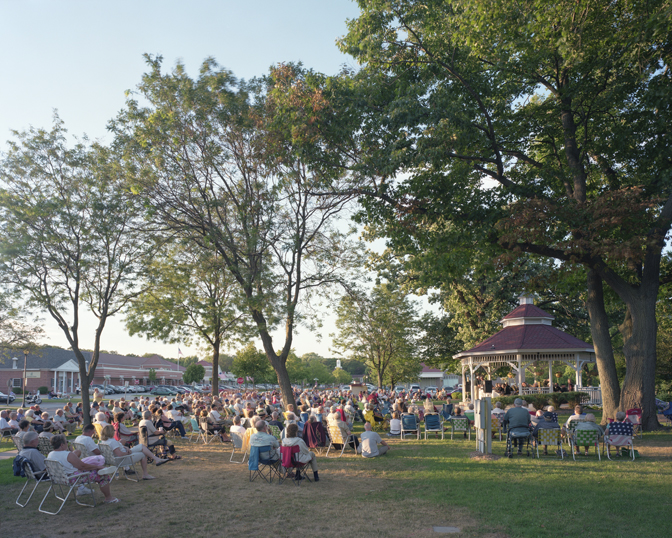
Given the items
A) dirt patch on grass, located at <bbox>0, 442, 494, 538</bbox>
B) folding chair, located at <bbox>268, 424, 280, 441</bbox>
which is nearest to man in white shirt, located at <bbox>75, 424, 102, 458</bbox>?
dirt patch on grass, located at <bbox>0, 442, 494, 538</bbox>

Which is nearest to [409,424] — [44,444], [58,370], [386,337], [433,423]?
[433,423]

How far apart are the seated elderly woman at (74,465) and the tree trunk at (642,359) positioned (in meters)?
13.2

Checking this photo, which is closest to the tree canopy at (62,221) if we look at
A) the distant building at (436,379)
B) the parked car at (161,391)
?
the parked car at (161,391)

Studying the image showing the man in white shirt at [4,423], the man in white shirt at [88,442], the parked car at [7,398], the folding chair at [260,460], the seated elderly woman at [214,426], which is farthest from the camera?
the parked car at [7,398]

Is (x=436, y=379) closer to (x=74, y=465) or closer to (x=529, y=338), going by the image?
(x=529, y=338)

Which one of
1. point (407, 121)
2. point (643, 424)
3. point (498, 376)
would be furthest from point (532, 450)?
point (498, 376)

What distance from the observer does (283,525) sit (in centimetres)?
634

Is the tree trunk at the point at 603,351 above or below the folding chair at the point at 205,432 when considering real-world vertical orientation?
above

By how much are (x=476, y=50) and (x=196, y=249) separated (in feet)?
40.6

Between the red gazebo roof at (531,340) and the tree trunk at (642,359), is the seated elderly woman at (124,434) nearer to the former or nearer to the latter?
the tree trunk at (642,359)

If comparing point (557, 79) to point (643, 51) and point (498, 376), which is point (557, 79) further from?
point (498, 376)

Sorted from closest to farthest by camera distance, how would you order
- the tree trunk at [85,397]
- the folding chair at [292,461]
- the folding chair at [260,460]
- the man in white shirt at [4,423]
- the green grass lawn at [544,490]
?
the green grass lawn at [544,490] → the folding chair at [292,461] → the folding chair at [260,460] → the man in white shirt at [4,423] → the tree trunk at [85,397]

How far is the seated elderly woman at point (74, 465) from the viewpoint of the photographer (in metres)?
7.26

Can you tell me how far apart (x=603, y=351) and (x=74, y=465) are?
1410cm
